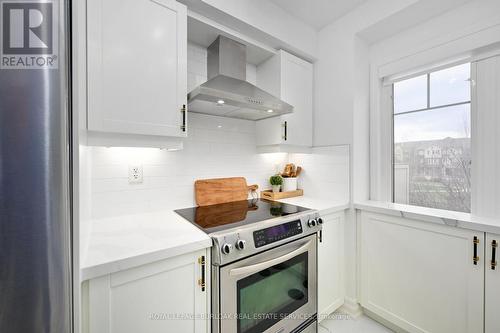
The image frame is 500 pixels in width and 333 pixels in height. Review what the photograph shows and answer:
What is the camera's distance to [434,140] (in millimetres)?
1600

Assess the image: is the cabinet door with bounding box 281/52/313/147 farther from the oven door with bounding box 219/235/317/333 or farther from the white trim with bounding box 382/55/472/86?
the oven door with bounding box 219/235/317/333

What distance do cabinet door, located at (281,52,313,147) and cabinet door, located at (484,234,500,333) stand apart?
1.30 m

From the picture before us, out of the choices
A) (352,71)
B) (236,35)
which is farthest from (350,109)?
(236,35)

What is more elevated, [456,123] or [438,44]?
[438,44]

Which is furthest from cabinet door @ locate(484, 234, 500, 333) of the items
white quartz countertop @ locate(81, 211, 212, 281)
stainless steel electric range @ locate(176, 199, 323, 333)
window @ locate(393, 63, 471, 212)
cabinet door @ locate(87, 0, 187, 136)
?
cabinet door @ locate(87, 0, 187, 136)

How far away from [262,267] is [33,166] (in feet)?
3.36

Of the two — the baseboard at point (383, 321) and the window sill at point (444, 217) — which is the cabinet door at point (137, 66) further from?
the baseboard at point (383, 321)

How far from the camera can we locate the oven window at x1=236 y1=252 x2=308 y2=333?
1.11 meters

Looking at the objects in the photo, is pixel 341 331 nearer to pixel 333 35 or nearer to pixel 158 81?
pixel 158 81

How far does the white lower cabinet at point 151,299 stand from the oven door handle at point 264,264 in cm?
15

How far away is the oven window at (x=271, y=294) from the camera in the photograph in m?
1.11

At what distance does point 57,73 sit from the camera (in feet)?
1.82

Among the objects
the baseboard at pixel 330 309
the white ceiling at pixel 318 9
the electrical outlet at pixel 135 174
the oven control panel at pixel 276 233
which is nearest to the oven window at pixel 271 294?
the oven control panel at pixel 276 233

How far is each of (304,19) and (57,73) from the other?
190 cm
